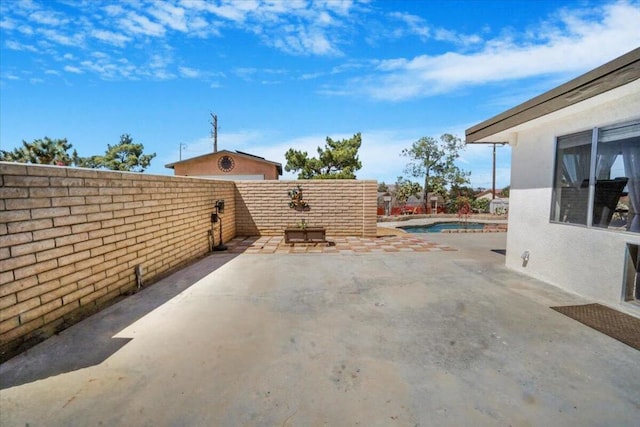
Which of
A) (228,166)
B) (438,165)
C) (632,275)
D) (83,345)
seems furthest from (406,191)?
(83,345)

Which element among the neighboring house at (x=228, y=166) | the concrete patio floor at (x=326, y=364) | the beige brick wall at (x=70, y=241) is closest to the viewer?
the concrete patio floor at (x=326, y=364)

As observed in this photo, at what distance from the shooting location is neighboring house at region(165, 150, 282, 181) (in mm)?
18859

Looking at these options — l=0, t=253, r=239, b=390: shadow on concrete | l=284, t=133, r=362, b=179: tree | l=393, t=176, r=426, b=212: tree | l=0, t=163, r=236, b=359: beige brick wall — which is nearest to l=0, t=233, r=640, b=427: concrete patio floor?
l=0, t=253, r=239, b=390: shadow on concrete

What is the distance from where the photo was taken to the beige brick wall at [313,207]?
10.0 m

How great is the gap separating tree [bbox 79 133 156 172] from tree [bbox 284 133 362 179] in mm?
17795

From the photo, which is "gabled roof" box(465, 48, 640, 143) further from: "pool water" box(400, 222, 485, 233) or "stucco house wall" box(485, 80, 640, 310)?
"pool water" box(400, 222, 485, 233)

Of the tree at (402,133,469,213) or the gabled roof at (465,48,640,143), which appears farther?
the tree at (402,133,469,213)

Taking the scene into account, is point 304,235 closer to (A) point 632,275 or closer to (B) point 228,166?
(A) point 632,275

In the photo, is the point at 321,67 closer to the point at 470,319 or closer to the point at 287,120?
the point at 470,319

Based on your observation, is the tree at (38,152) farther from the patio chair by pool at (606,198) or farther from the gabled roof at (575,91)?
the patio chair by pool at (606,198)

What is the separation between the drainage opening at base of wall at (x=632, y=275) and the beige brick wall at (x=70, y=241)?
7.02 metres

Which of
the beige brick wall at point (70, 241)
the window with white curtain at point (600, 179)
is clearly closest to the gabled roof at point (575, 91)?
the window with white curtain at point (600, 179)

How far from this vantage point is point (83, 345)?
2762 mm

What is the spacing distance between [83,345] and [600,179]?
22.8 ft
